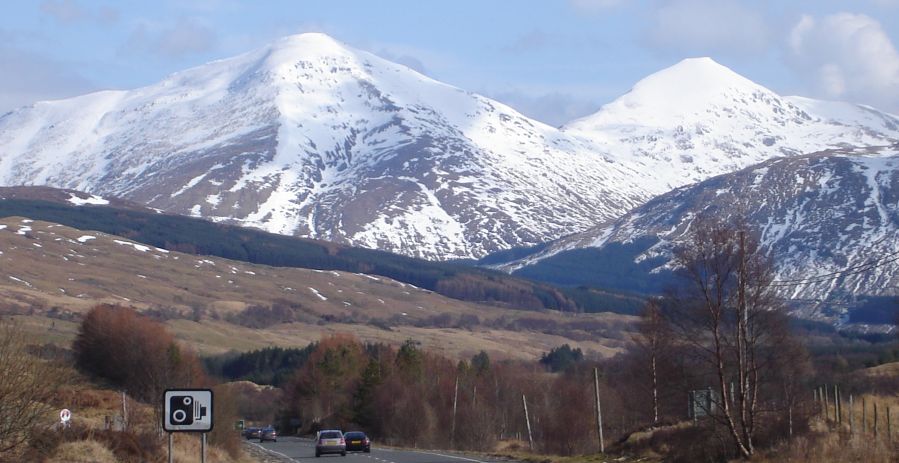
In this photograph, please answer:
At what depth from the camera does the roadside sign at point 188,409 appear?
23.5 meters

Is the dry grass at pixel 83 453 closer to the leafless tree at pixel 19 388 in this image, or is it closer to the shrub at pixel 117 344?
the leafless tree at pixel 19 388

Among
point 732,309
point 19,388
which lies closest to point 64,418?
point 19,388

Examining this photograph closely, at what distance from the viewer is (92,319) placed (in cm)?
10700

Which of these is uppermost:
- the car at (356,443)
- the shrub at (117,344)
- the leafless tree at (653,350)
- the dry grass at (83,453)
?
the shrub at (117,344)

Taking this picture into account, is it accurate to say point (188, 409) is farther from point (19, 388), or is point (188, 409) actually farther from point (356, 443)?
point (356, 443)

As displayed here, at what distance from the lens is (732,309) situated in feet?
127

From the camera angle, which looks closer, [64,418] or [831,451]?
[831,451]

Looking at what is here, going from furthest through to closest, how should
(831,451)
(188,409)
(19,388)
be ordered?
(831,451) → (19,388) → (188,409)

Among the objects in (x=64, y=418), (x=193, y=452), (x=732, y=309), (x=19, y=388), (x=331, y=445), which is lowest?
(x=331, y=445)

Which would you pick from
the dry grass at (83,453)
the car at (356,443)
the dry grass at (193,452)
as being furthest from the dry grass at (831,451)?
the car at (356,443)

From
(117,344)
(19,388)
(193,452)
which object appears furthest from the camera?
(117,344)

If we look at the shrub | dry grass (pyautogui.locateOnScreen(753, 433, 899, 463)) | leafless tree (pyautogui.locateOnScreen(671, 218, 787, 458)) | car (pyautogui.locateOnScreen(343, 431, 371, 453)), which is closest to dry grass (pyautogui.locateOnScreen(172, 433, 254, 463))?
car (pyautogui.locateOnScreen(343, 431, 371, 453))

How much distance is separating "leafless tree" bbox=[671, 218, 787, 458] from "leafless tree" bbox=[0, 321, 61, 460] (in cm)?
1817

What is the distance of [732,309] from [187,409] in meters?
19.8
